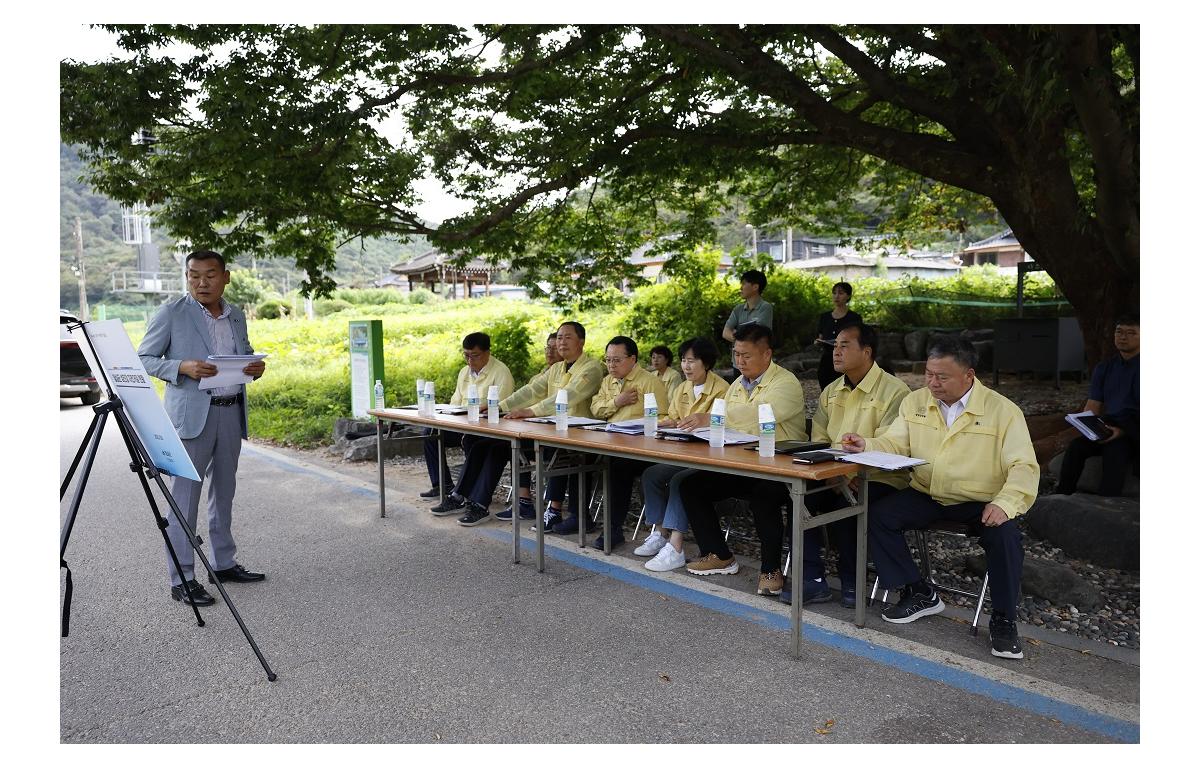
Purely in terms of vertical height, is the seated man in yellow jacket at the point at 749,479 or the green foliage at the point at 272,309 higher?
the green foliage at the point at 272,309

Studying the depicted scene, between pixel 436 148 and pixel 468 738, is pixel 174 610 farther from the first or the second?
pixel 436 148

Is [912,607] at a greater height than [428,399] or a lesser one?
lesser

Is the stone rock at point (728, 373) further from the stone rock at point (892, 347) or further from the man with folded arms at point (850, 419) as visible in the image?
the man with folded arms at point (850, 419)

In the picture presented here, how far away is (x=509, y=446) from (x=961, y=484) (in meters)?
3.35

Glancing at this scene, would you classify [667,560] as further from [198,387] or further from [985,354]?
[985,354]

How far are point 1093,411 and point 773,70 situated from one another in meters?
3.18

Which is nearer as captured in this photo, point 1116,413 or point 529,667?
point 529,667

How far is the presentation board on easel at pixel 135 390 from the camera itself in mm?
3076

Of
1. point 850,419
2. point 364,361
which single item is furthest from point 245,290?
point 850,419

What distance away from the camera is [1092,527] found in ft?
15.0

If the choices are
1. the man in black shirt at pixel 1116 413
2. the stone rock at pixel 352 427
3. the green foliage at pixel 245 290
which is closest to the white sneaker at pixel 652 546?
the man in black shirt at pixel 1116 413

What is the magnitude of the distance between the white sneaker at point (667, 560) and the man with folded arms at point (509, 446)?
1188mm

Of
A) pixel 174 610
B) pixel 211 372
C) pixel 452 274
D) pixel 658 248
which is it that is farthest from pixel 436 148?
pixel 452 274

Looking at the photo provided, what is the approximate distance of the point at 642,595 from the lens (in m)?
4.27
